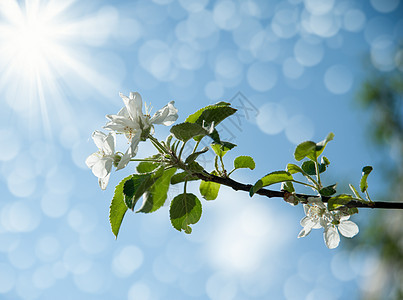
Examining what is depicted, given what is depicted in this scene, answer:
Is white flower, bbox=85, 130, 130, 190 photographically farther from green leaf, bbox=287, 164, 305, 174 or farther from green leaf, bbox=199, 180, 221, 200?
green leaf, bbox=287, 164, 305, 174

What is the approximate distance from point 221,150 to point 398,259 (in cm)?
580

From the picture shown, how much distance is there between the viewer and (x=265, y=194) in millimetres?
702

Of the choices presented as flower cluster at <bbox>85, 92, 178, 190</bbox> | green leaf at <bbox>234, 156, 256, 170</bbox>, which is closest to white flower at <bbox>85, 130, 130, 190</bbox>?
flower cluster at <bbox>85, 92, 178, 190</bbox>

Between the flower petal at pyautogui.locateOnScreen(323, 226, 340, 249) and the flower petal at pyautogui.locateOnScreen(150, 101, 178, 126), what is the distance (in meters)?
0.45

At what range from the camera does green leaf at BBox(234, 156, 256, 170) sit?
86 centimetres

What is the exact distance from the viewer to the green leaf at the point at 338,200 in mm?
713

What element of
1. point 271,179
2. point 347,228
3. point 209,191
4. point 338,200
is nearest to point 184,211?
point 209,191

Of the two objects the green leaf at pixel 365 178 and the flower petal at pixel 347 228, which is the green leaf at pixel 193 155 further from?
the flower petal at pixel 347 228

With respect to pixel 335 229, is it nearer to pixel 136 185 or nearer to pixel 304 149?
pixel 304 149

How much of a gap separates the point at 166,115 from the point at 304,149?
0.29 metres

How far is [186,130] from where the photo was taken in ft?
2.28

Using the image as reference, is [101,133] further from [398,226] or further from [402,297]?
[398,226]

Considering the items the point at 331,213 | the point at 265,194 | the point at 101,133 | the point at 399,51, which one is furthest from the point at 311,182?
the point at 399,51

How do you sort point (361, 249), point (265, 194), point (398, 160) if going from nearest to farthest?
1. point (265, 194)
2. point (361, 249)
3. point (398, 160)
